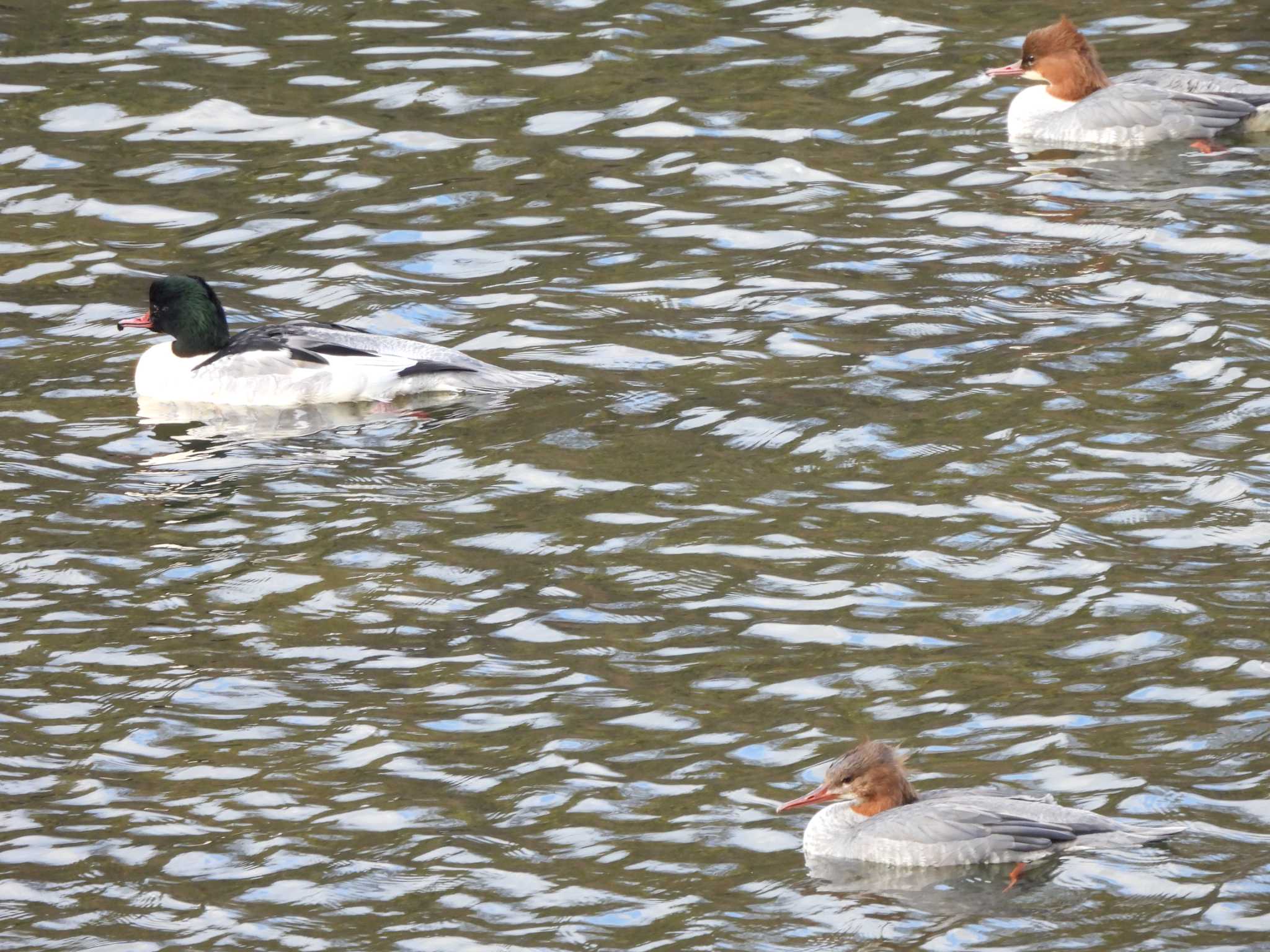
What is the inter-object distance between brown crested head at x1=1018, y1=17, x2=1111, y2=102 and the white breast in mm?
134

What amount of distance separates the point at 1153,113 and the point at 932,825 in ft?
27.6

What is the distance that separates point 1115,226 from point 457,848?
728 centimetres

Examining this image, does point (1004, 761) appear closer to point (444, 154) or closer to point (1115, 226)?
point (1115, 226)

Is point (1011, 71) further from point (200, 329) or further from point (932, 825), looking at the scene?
point (932, 825)

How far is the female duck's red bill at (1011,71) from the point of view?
14992mm

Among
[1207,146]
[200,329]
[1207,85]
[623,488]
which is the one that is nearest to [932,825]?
[623,488]

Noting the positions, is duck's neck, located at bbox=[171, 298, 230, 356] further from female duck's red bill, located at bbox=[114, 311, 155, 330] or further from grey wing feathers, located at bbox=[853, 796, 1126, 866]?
grey wing feathers, located at bbox=[853, 796, 1126, 866]

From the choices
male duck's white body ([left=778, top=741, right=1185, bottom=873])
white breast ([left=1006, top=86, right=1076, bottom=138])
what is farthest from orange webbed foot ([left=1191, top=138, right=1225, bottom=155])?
male duck's white body ([left=778, top=741, right=1185, bottom=873])

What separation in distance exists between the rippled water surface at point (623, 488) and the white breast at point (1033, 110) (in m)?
0.24

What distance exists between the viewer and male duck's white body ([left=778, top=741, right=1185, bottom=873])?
22.4ft

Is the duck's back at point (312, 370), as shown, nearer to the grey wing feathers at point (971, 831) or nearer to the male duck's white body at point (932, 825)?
the male duck's white body at point (932, 825)

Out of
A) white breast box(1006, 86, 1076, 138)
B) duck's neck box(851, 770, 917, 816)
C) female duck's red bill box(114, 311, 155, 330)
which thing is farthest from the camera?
white breast box(1006, 86, 1076, 138)

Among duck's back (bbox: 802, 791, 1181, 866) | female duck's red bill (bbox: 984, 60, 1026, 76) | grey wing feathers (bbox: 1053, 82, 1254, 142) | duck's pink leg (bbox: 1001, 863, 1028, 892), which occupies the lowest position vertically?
duck's pink leg (bbox: 1001, 863, 1028, 892)

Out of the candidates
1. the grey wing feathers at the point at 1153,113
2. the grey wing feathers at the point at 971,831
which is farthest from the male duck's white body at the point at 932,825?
the grey wing feathers at the point at 1153,113
